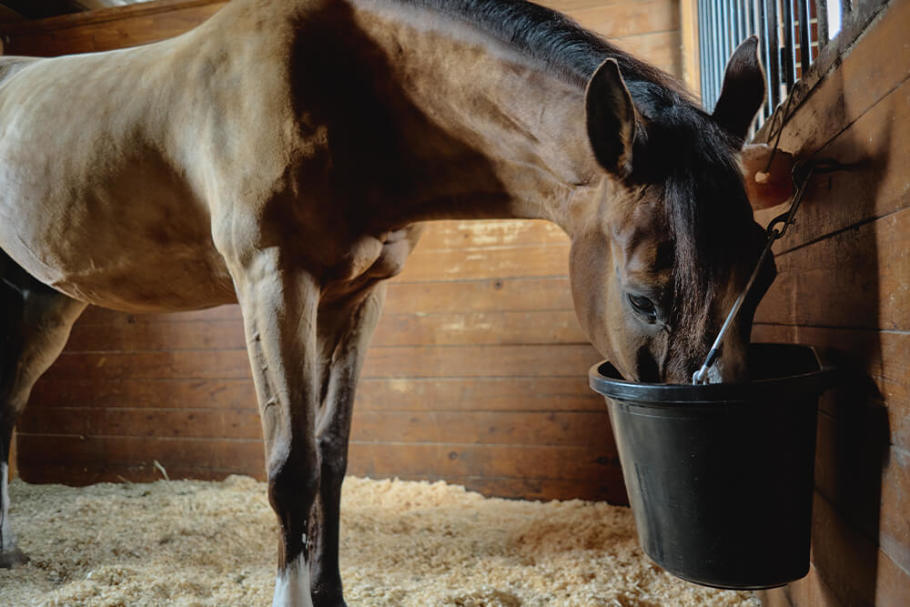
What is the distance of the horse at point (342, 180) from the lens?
94cm

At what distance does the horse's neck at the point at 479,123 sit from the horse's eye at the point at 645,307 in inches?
8.9

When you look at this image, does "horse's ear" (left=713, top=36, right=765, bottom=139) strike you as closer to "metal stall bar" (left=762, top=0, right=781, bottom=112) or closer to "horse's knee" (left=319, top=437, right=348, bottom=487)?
"metal stall bar" (left=762, top=0, right=781, bottom=112)

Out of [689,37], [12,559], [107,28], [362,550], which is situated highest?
[107,28]

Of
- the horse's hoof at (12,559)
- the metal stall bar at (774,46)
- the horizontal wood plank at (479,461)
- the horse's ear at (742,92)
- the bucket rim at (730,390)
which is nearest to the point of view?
the bucket rim at (730,390)

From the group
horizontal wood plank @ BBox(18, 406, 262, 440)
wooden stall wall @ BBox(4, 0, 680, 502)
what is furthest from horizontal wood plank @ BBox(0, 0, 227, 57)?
horizontal wood plank @ BBox(18, 406, 262, 440)

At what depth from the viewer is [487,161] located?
128 centimetres

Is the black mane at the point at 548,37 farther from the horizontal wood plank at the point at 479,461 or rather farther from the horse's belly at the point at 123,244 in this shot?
the horizontal wood plank at the point at 479,461

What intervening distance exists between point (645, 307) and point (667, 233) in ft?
0.41

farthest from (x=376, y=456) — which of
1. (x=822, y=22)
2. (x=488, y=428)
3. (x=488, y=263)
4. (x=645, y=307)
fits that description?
(x=822, y=22)

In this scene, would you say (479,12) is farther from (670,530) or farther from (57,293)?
(57,293)

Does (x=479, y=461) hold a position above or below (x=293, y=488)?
below

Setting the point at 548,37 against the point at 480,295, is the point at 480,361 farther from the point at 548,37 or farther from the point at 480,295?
the point at 548,37

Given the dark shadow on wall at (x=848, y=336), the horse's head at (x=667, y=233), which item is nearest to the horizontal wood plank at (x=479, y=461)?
the dark shadow on wall at (x=848, y=336)

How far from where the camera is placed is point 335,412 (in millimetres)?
1600
